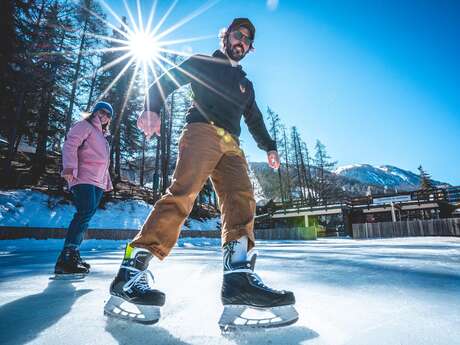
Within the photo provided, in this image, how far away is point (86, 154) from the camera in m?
2.97

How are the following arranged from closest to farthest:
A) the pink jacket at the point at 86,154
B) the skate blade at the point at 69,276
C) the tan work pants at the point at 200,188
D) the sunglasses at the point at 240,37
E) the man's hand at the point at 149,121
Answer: the tan work pants at the point at 200,188 → the man's hand at the point at 149,121 → the sunglasses at the point at 240,37 → the skate blade at the point at 69,276 → the pink jacket at the point at 86,154

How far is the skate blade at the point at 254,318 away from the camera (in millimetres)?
1227

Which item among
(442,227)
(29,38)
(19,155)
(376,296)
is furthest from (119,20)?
(442,227)

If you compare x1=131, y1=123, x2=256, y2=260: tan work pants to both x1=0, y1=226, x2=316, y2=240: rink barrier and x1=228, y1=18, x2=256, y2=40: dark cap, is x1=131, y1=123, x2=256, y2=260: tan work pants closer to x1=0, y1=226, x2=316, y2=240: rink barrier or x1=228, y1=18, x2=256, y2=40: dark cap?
x1=228, y1=18, x2=256, y2=40: dark cap

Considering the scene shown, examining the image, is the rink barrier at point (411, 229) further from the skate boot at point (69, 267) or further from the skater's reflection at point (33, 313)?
the skater's reflection at point (33, 313)

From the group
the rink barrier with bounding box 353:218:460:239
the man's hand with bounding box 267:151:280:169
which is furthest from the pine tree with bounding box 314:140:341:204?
the man's hand with bounding box 267:151:280:169

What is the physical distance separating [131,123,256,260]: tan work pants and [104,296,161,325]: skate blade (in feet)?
0.87

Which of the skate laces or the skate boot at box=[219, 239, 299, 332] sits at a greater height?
the skate laces

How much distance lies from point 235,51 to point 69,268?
2.56 m

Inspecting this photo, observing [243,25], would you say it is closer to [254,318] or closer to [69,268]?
[254,318]

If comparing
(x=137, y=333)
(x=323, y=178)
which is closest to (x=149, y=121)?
(x=137, y=333)

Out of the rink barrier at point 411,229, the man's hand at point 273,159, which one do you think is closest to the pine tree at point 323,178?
the rink barrier at point 411,229

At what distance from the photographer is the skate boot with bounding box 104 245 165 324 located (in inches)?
53.1

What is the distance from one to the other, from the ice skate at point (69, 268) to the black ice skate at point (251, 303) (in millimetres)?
1950
